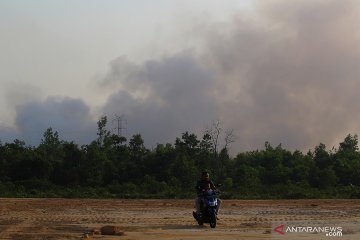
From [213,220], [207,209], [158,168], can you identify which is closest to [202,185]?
[207,209]

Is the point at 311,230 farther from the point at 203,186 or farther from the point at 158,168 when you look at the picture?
the point at 158,168

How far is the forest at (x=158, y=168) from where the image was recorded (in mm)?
52781

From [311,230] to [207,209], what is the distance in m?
2.89

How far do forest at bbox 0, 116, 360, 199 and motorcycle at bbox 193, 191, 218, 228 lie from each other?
34.0 m

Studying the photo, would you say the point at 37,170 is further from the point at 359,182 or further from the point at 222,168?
the point at 359,182

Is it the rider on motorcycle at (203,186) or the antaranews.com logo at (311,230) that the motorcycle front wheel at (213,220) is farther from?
the antaranews.com logo at (311,230)

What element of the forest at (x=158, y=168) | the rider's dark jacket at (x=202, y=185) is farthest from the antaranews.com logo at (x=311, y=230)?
the forest at (x=158, y=168)

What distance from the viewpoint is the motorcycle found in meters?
14.4

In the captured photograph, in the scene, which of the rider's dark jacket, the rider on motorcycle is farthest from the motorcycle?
the rider's dark jacket

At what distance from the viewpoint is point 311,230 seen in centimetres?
1325

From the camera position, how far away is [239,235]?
11.9 m

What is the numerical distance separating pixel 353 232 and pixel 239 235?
2.99 meters

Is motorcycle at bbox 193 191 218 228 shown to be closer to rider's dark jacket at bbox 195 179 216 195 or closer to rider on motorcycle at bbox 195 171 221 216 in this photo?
rider on motorcycle at bbox 195 171 221 216

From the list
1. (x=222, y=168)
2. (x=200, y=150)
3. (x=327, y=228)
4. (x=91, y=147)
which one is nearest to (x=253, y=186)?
(x=222, y=168)
